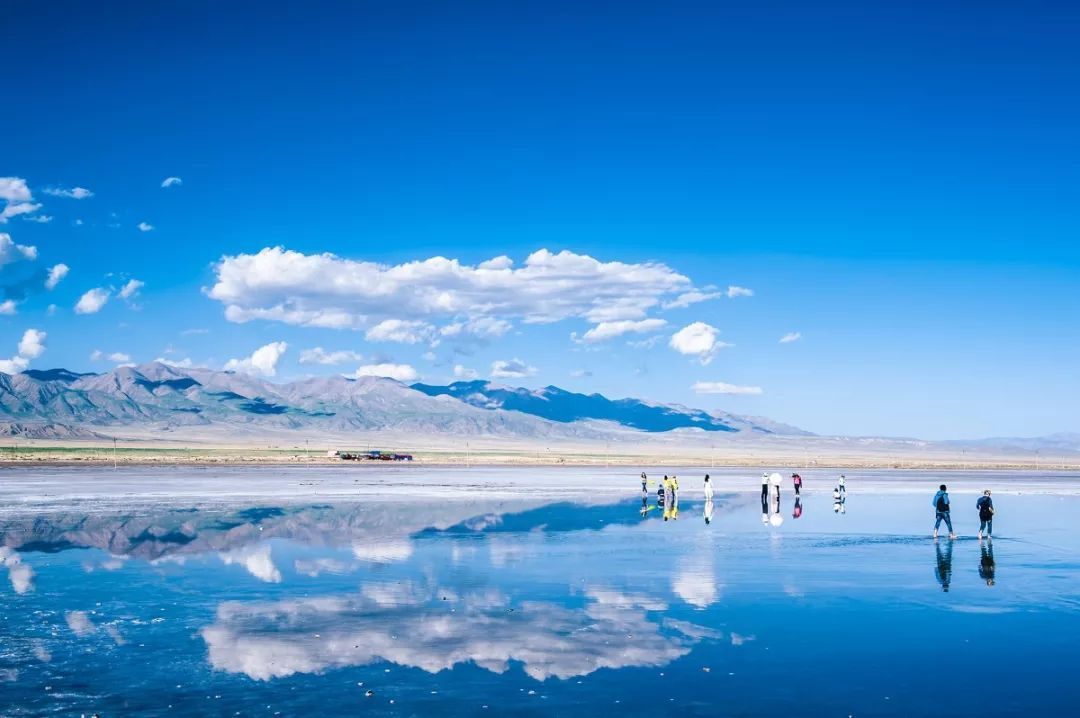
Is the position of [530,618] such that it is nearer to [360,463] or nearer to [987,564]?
[987,564]

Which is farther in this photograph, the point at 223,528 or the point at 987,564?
the point at 223,528

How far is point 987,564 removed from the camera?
82.0 ft

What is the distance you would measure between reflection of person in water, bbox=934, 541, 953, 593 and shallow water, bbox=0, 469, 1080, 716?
14 centimetres

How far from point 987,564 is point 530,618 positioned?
14.3 m

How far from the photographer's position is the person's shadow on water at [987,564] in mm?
22641

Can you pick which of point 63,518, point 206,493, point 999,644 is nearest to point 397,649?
point 999,644

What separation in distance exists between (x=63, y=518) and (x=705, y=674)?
30600 millimetres

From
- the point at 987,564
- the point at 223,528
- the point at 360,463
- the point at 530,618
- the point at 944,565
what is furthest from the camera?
the point at 360,463

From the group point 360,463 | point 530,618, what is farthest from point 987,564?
point 360,463

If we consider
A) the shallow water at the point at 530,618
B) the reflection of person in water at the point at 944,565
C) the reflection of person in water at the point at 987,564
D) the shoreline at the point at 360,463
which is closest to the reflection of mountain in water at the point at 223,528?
the shallow water at the point at 530,618

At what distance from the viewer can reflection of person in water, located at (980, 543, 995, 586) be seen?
22.6 meters

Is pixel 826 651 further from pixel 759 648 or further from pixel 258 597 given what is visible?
pixel 258 597

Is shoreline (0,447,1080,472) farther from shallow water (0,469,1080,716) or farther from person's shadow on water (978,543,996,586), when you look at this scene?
person's shadow on water (978,543,996,586)

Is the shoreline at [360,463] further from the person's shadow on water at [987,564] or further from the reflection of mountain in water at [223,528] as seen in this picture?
the person's shadow on water at [987,564]
